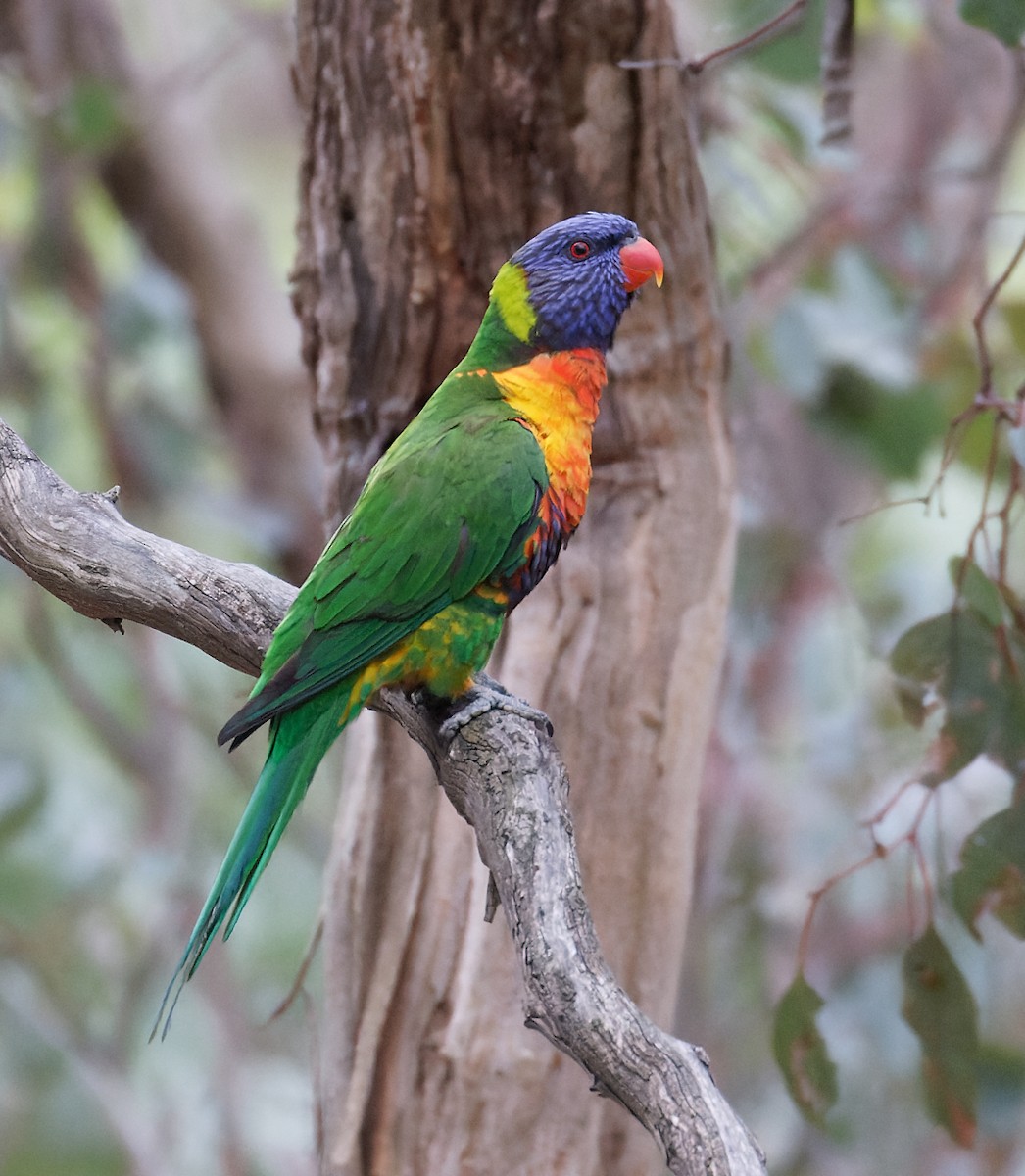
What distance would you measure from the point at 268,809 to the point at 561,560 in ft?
2.32

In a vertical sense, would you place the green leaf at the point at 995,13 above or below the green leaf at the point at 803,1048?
above

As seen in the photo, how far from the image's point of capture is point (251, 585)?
1647 millimetres

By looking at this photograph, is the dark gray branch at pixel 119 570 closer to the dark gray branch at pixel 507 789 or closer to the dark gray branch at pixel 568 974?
the dark gray branch at pixel 507 789

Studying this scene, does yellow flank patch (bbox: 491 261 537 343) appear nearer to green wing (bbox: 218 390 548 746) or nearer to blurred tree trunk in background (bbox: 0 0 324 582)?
green wing (bbox: 218 390 548 746)

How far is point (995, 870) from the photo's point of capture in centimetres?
176

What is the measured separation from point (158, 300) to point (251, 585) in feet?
5.61

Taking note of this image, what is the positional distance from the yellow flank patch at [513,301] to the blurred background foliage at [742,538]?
1.04m

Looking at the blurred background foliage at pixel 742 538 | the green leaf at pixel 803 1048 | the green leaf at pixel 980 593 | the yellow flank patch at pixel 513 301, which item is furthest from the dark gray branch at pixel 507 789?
the blurred background foliage at pixel 742 538

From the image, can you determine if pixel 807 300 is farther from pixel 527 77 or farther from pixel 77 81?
pixel 77 81

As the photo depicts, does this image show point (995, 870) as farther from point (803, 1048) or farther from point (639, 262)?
point (639, 262)

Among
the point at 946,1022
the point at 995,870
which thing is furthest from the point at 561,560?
the point at 946,1022

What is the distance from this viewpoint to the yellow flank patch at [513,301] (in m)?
1.75

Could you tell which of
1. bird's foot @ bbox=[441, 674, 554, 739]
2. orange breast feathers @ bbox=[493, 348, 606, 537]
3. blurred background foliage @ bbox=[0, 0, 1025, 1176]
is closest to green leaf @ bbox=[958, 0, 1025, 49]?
orange breast feathers @ bbox=[493, 348, 606, 537]

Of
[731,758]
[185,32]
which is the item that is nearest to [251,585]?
[731,758]
